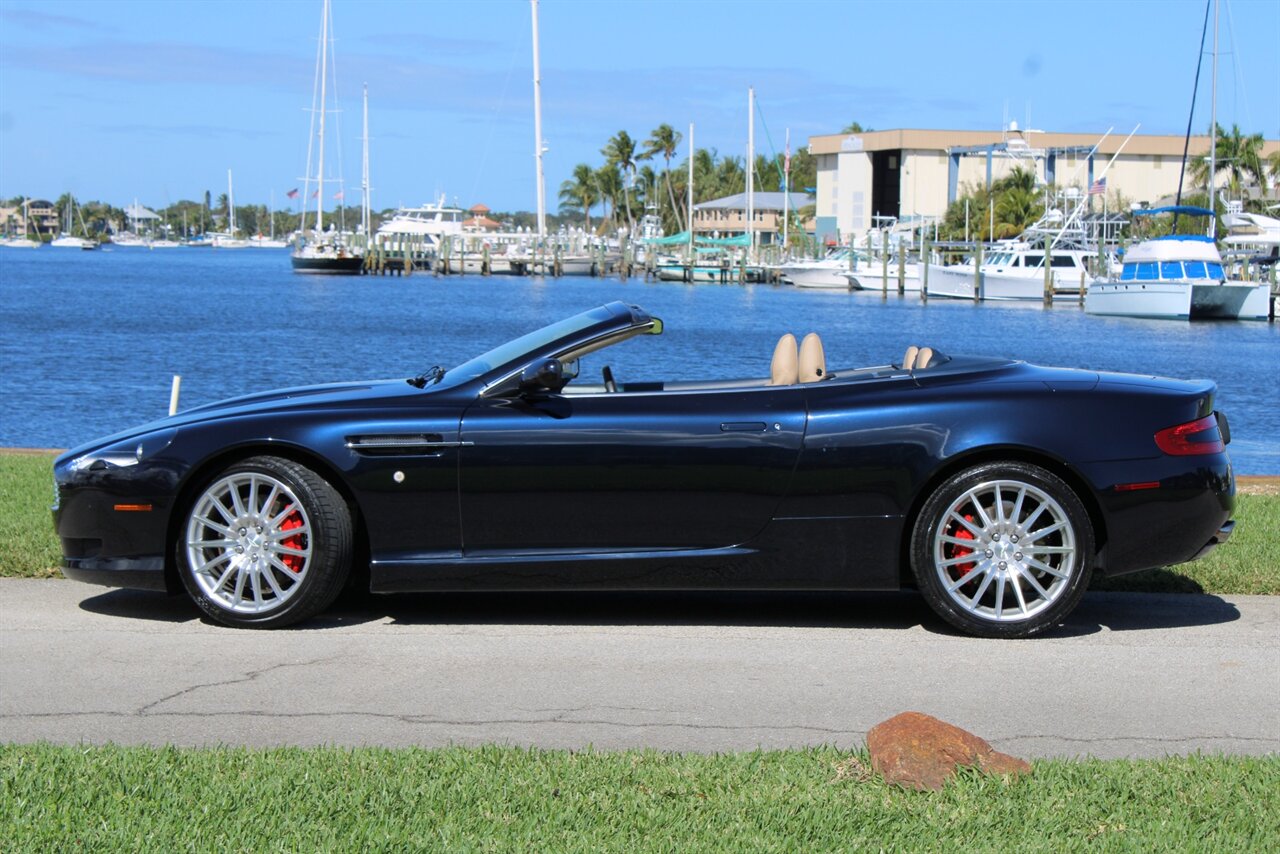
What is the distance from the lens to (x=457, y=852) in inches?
141

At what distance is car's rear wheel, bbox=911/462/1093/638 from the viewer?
6.11 m

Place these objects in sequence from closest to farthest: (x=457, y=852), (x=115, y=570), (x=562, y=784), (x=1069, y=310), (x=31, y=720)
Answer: (x=457, y=852) < (x=562, y=784) < (x=31, y=720) < (x=115, y=570) < (x=1069, y=310)

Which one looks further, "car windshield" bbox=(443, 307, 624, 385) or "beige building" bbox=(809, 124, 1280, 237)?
"beige building" bbox=(809, 124, 1280, 237)

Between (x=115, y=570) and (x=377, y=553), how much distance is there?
1.12m

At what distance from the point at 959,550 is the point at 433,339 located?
129 feet

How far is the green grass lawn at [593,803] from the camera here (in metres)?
3.69

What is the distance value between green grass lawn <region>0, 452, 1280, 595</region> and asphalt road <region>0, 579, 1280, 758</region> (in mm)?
275

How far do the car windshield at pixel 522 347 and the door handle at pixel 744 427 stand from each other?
80 centimetres

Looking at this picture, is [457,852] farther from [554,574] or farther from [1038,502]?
[1038,502]

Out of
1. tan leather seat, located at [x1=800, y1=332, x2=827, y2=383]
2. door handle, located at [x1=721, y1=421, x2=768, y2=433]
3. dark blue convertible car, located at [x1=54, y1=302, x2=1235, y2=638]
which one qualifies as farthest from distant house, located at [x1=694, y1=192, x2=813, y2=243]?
door handle, located at [x1=721, y1=421, x2=768, y2=433]

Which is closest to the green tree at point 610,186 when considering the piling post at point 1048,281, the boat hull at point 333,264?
the boat hull at point 333,264

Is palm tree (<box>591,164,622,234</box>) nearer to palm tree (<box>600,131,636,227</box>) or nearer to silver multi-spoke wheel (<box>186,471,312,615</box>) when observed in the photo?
palm tree (<box>600,131,636,227</box>)

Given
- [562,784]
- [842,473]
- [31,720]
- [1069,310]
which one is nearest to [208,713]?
[31,720]

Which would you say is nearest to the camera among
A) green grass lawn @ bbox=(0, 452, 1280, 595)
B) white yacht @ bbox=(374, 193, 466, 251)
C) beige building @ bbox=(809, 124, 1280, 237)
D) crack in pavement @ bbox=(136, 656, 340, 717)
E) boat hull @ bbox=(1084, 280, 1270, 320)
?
crack in pavement @ bbox=(136, 656, 340, 717)
